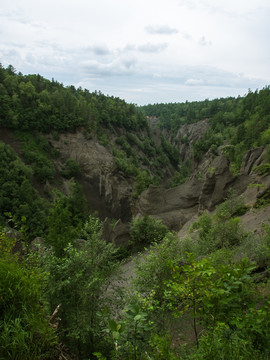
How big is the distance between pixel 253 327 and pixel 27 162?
161 feet

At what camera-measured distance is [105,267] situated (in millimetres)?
7625

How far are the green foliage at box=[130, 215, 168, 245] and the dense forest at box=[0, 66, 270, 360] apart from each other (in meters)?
0.11

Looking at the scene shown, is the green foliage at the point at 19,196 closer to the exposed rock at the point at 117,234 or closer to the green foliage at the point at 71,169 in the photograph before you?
the green foliage at the point at 71,169

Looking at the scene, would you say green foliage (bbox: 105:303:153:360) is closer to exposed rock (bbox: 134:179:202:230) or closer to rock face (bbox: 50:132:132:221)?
exposed rock (bbox: 134:179:202:230)

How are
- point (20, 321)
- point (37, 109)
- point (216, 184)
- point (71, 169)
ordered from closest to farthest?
point (20, 321)
point (216, 184)
point (71, 169)
point (37, 109)

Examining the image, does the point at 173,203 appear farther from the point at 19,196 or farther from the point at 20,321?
the point at 20,321

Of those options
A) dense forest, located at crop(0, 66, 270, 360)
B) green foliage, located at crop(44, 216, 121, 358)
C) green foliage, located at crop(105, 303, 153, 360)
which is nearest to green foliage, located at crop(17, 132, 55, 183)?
dense forest, located at crop(0, 66, 270, 360)

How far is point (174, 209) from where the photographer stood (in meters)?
29.9

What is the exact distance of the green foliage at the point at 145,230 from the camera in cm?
2533

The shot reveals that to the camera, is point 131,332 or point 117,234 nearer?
point 131,332

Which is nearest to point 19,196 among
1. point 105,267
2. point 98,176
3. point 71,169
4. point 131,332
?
point 71,169

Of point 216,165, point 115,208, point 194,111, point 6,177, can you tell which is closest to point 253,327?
point 216,165

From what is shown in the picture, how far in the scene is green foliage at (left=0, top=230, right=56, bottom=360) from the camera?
139 inches

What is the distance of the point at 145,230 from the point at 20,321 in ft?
72.7
